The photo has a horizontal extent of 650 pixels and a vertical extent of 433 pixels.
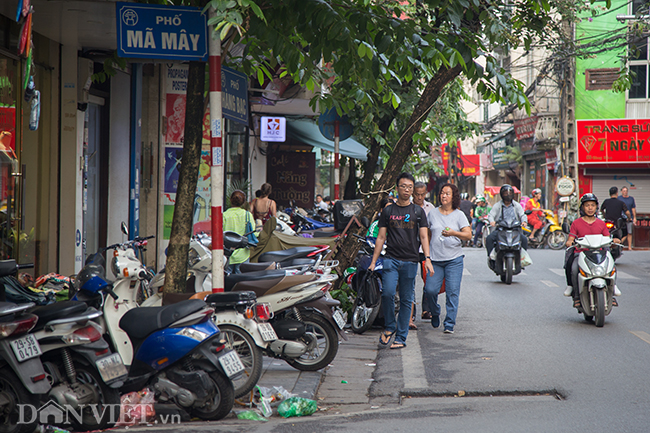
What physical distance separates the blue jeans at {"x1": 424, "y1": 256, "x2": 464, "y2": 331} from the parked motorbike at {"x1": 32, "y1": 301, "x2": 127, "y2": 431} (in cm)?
489

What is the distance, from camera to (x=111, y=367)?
448cm

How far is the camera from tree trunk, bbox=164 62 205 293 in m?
5.85

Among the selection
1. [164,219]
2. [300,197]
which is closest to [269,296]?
[164,219]

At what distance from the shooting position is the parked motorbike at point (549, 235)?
22.8 m

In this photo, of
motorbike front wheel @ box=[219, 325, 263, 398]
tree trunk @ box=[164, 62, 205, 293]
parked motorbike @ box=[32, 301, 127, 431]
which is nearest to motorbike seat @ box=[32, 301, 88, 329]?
parked motorbike @ box=[32, 301, 127, 431]

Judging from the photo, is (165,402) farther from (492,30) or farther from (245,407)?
(492,30)

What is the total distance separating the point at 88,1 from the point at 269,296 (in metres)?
3.45

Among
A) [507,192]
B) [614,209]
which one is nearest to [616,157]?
[614,209]

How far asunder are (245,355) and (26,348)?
179cm

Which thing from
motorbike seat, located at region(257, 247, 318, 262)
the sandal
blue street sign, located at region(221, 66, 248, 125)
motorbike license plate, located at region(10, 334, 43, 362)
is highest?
blue street sign, located at region(221, 66, 248, 125)

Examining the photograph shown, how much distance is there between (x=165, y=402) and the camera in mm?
4957

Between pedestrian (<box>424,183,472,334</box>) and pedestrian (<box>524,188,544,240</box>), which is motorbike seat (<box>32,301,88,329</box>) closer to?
pedestrian (<box>424,183,472,334</box>)

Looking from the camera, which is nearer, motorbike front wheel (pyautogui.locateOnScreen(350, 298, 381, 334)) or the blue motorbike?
the blue motorbike

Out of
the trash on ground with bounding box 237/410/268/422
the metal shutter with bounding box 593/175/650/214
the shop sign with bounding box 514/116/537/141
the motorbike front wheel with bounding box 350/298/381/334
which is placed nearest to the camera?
the trash on ground with bounding box 237/410/268/422
